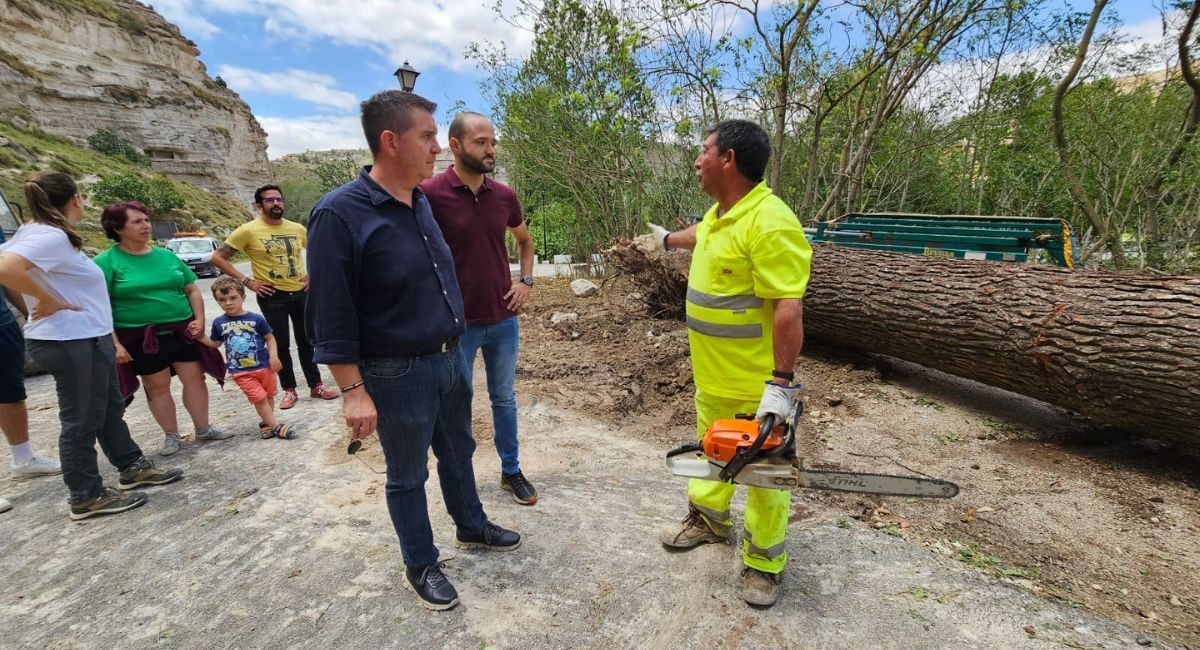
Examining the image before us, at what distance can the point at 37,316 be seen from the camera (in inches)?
94.8

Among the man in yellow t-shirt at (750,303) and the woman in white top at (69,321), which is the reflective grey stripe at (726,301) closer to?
Result: the man in yellow t-shirt at (750,303)

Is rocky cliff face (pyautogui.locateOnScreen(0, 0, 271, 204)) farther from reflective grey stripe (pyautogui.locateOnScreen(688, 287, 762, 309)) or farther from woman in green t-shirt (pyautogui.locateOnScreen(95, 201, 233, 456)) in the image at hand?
reflective grey stripe (pyautogui.locateOnScreen(688, 287, 762, 309))

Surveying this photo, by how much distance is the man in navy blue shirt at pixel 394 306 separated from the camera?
5.06ft

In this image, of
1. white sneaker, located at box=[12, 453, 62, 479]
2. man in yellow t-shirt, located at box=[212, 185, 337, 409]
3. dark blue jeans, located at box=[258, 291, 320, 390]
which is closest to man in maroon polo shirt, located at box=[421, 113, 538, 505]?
man in yellow t-shirt, located at box=[212, 185, 337, 409]

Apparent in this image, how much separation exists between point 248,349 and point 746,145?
3.43 meters

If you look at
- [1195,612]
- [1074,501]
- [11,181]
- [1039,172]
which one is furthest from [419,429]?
[11,181]

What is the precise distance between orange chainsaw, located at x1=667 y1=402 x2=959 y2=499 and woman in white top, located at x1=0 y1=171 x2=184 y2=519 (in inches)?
117

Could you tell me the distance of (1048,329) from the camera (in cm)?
304

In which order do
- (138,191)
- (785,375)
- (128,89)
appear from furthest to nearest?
(128,89) → (138,191) → (785,375)

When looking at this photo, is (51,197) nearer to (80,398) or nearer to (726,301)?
(80,398)

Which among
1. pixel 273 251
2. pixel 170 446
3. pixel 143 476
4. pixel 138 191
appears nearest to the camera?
pixel 143 476

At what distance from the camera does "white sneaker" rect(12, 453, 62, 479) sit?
2.97m

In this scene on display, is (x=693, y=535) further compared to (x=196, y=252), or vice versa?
(x=196, y=252)

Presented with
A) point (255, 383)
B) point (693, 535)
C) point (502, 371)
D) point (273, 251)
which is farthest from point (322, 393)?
point (693, 535)
